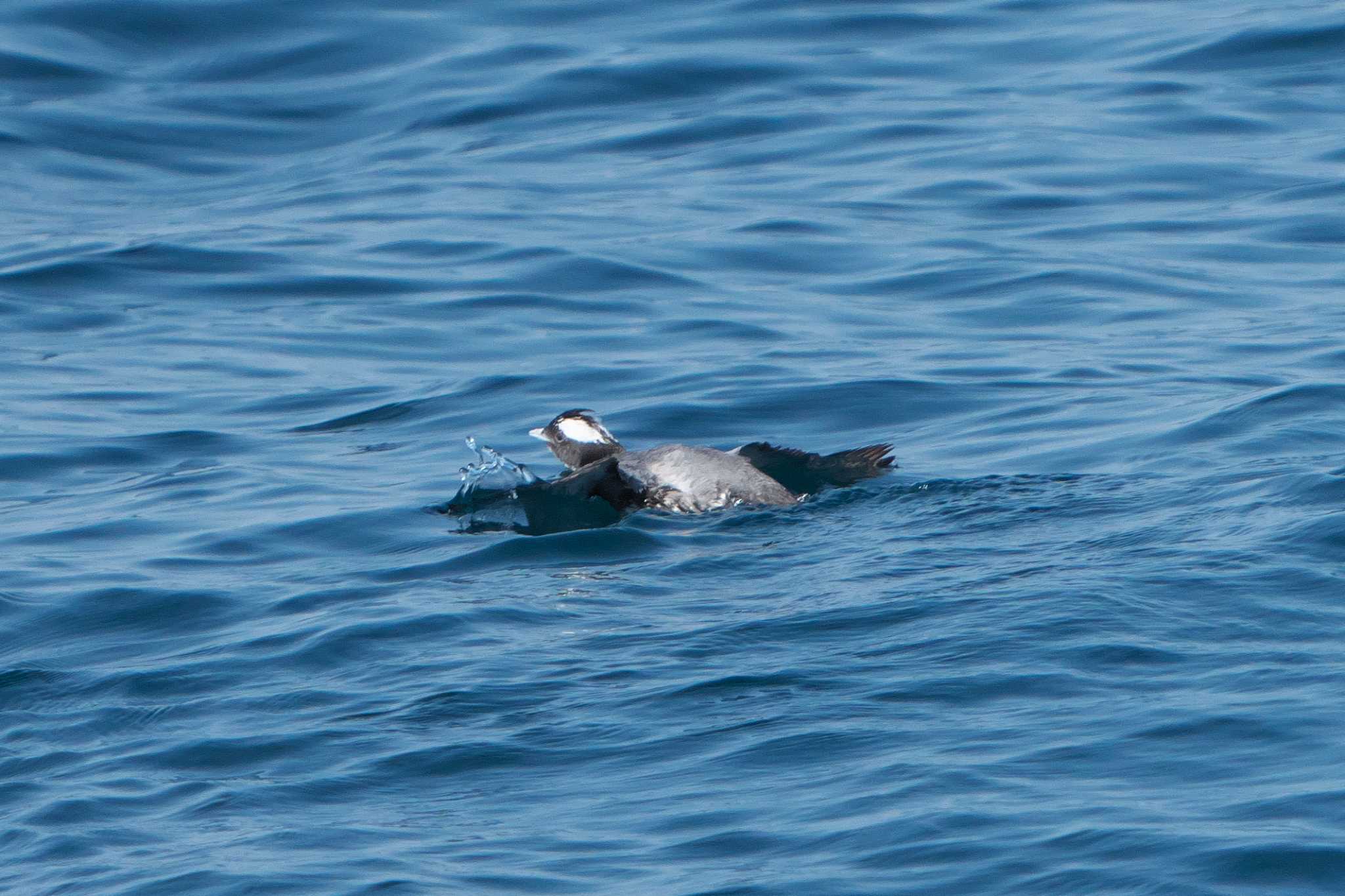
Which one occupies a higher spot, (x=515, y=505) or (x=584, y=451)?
(x=584, y=451)

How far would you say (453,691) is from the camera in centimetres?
622

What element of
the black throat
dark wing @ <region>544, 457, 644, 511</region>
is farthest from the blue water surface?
the black throat

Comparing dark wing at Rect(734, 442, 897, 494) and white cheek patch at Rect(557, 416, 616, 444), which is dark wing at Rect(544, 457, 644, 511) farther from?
dark wing at Rect(734, 442, 897, 494)

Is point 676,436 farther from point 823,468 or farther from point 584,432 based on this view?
point 823,468

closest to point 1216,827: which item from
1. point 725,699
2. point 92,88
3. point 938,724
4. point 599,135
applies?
point 938,724

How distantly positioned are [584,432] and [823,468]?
117 centimetres

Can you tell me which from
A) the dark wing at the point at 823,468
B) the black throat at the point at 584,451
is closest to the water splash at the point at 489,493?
the black throat at the point at 584,451

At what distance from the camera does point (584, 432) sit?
8.95 m

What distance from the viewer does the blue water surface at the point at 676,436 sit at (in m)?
5.22

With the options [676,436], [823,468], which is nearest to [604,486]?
[823,468]

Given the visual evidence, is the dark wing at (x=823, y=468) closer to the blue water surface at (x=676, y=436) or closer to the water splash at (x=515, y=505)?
the blue water surface at (x=676, y=436)

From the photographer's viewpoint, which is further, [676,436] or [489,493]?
[676,436]

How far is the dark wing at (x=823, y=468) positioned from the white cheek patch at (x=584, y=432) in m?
0.75

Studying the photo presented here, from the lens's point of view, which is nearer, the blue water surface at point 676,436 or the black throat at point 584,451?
the blue water surface at point 676,436
